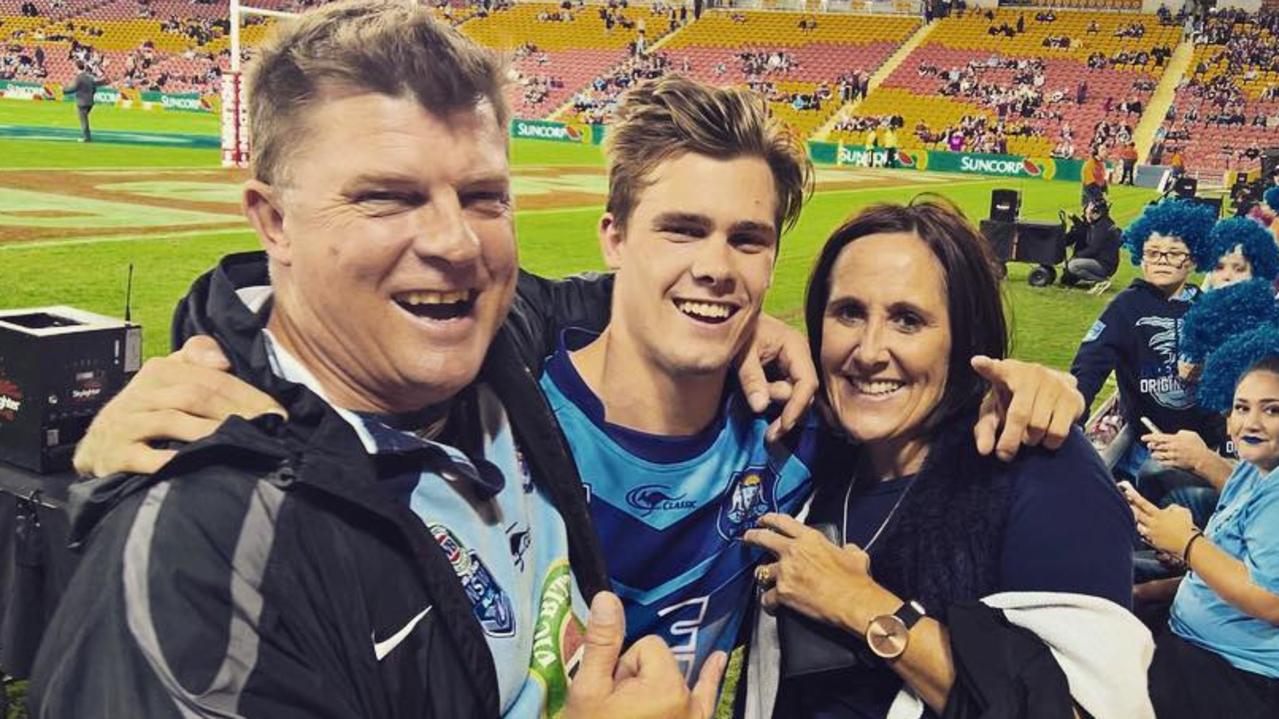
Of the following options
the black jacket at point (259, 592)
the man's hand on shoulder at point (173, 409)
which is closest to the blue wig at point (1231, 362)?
the black jacket at point (259, 592)

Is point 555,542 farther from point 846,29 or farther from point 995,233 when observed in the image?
point 846,29

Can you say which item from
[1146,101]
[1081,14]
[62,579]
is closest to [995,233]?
[62,579]

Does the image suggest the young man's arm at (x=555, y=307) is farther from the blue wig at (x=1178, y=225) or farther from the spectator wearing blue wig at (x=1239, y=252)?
the spectator wearing blue wig at (x=1239, y=252)

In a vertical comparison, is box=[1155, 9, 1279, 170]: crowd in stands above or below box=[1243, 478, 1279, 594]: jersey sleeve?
above

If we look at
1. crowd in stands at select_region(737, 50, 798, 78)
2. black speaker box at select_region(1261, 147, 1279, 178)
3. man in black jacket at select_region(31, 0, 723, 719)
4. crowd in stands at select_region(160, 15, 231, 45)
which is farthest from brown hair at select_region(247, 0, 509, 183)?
crowd in stands at select_region(160, 15, 231, 45)

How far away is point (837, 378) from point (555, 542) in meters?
0.95

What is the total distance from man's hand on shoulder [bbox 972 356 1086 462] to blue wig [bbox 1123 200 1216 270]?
Answer: 5235mm

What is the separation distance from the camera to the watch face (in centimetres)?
221

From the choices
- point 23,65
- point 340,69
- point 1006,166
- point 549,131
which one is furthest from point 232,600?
point 23,65

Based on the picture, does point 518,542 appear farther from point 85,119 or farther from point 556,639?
point 85,119

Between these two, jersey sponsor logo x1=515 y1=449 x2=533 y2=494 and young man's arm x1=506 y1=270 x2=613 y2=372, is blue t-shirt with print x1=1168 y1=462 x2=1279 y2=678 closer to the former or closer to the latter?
young man's arm x1=506 y1=270 x2=613 y2=372

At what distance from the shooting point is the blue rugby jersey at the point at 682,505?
256 cm

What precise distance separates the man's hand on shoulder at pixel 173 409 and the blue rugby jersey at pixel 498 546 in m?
0.11

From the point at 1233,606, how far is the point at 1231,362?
1.39m
